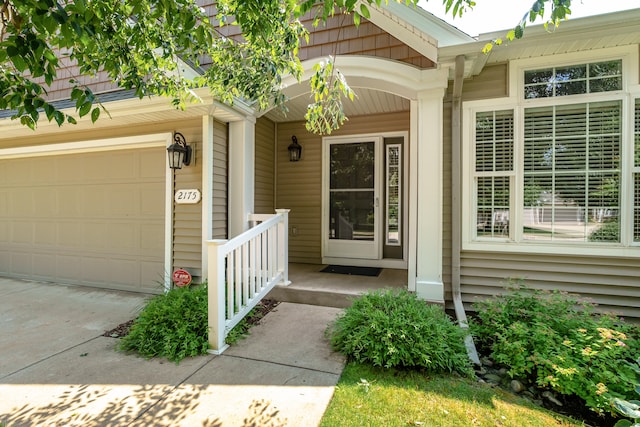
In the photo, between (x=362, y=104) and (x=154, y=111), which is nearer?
(x=154, y=111)

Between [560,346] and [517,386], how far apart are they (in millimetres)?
447

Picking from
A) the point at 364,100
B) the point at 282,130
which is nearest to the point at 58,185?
the point at 282,130

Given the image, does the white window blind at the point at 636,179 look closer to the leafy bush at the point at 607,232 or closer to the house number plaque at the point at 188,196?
the leafy bush at the point at 607,232

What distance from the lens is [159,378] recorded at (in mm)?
2277

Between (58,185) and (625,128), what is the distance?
7.35 meters

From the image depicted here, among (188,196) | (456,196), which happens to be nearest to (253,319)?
(188,196)

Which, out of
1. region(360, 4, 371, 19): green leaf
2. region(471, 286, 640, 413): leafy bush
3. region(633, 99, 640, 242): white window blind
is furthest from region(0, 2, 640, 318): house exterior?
region(360, 4, 371, 19): green leaf

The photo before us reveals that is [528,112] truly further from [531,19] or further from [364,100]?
[364,100]

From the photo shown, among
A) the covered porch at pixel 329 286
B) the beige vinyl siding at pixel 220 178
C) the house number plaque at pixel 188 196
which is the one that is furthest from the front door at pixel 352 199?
the house number plaque at pixel 188 196

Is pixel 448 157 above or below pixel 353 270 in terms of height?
above

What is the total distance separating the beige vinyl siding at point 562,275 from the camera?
9.98ft

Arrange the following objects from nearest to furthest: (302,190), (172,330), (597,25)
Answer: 1. (597,25)
2. (172,330)
3. (302,190)

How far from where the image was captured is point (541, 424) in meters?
1.84

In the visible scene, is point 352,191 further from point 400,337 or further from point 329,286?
point 400,337
